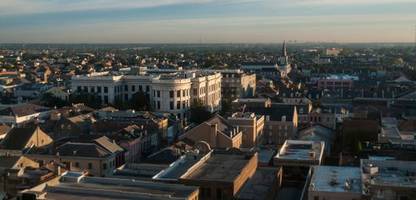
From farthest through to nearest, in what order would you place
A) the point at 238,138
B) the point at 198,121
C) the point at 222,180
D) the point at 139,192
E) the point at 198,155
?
the point at 198,121 → the point at 238,138 → the point at 198,155 → the point at 222,180 → the point at 139,192

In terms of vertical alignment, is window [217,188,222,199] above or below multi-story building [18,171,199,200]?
below

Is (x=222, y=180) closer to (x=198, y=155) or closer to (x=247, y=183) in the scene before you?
(x=247, y=183)

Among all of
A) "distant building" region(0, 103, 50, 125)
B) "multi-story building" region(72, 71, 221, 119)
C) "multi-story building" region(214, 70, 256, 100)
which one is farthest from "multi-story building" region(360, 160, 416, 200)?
"multi-story building" region(214, 70, 256, 100)

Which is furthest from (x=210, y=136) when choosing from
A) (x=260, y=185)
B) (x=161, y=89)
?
(x=161, y=89)

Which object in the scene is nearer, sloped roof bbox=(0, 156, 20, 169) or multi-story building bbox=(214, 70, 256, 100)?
sloped roof bbox=(0, 156, 20, 169)

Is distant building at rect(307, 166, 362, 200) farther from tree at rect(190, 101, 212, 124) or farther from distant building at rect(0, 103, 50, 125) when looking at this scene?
distant building at rect(0, 103, 50, 125)

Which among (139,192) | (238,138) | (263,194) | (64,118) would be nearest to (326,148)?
(238,138)

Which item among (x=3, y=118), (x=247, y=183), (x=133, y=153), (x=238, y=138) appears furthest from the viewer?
(x=3, y=118)
